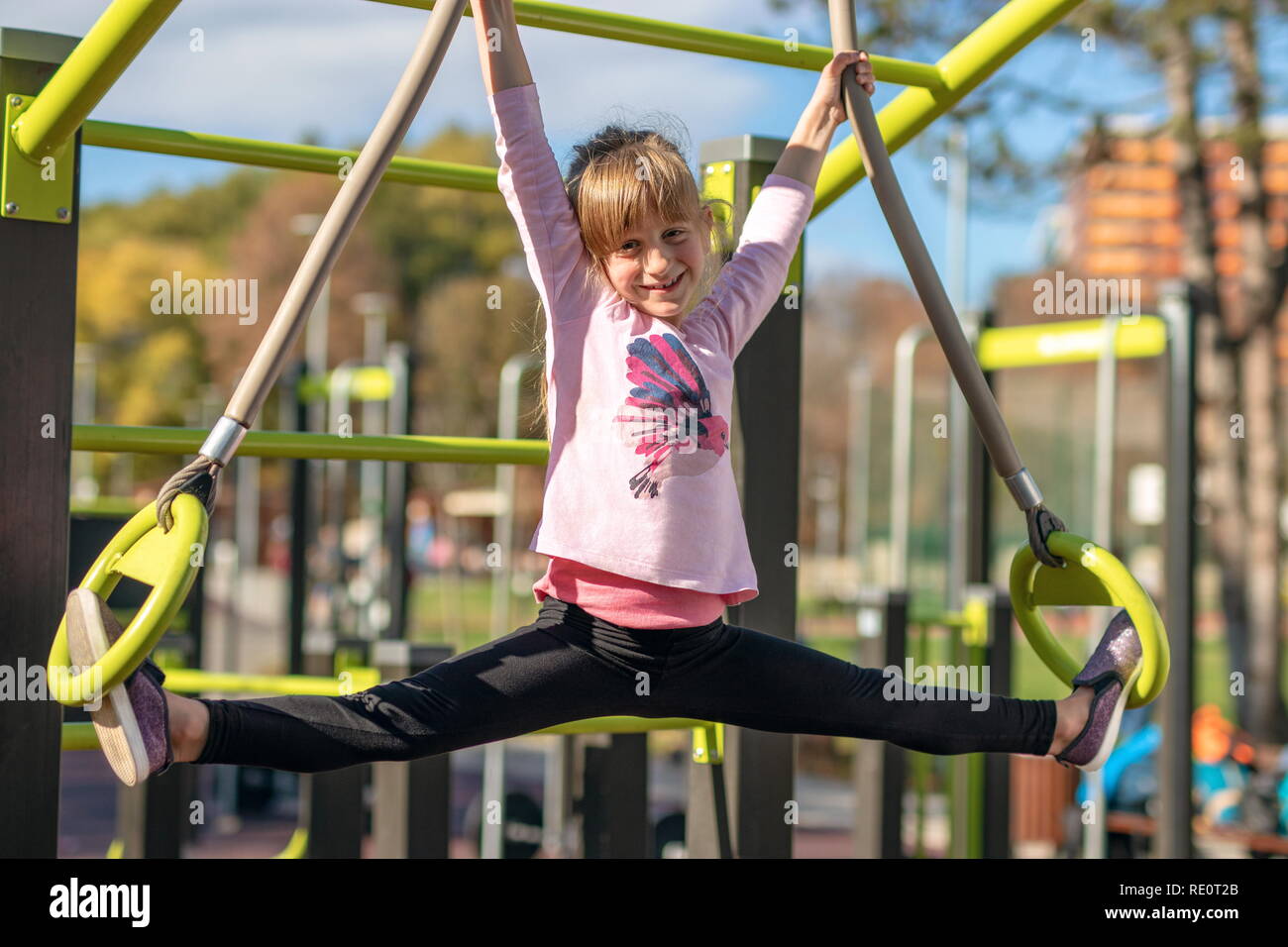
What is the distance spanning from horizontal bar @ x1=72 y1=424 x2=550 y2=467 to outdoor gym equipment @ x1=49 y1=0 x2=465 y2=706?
329mm

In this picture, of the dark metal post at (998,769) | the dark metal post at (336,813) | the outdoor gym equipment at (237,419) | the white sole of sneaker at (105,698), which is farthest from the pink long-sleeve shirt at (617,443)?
the dark metal post at (998,769)

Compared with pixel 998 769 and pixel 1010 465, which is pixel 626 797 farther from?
pixel 998 769

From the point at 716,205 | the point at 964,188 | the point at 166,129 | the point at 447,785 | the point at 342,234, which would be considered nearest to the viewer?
the point at 342,234

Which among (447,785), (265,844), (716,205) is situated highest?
(716,205)

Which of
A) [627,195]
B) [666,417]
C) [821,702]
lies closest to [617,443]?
[666,417]

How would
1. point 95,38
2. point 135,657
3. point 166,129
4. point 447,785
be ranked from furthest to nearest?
point 447,785, point 166,129, point 95,38, point 135,657

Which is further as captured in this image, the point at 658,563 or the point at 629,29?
the point at 629,29

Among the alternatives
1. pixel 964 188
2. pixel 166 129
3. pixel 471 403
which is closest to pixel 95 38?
pixel 166 129

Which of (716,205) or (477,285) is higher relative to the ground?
(477,285)

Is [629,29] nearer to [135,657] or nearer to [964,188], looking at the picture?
[135,657]

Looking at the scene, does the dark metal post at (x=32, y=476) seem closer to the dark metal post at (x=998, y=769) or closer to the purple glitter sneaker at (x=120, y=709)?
the purple glitter sneaker at (x=120, y=709)

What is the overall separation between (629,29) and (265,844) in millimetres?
6194

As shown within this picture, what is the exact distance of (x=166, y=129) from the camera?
2311 mm

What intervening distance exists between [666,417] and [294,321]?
53 centimetres
